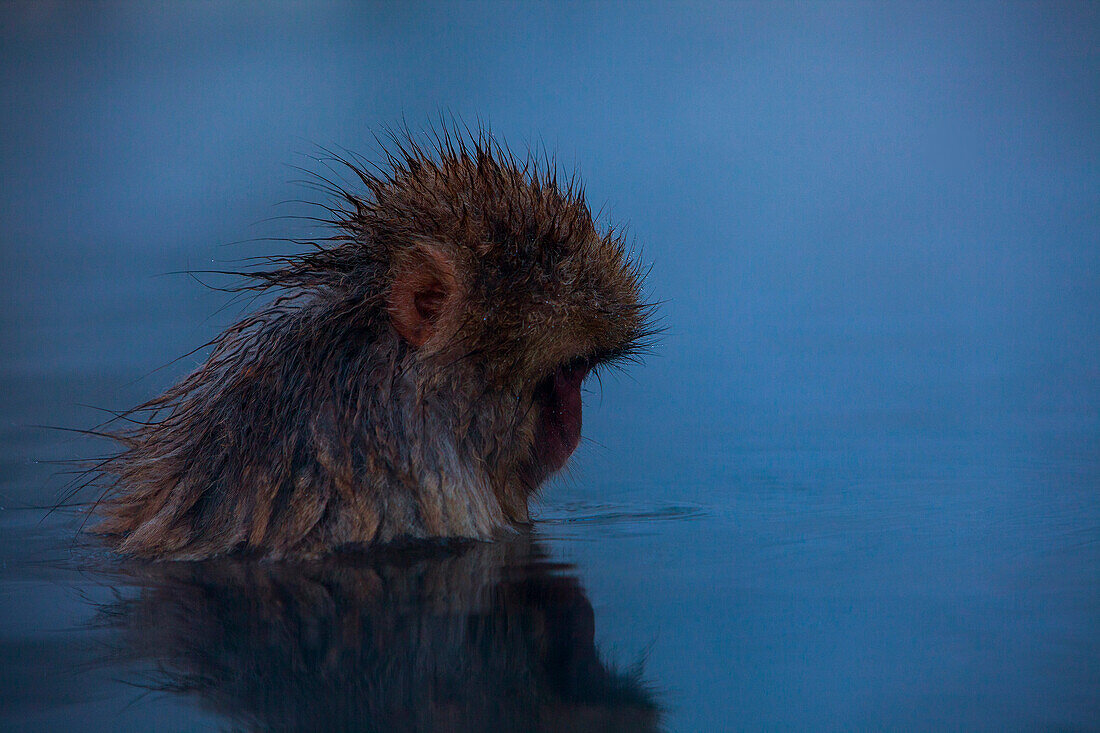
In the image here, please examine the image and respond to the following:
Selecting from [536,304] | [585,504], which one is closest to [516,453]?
[536,304]

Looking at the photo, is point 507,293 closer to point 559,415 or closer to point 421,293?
point 421,293

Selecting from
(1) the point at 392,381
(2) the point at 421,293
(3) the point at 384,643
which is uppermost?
(2) the point at 421,293

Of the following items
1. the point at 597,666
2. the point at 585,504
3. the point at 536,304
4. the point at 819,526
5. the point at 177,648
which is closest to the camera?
the point at 597,666

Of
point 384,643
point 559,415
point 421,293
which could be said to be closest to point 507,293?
point 421,293

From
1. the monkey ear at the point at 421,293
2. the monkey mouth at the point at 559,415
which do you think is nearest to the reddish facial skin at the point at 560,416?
the monkey mouth at the point at 559,415

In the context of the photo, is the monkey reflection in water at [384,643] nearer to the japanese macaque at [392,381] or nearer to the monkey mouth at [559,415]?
the japanese macaque at [392,381]

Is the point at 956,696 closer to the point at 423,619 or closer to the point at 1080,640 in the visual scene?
the point at 1080,640
